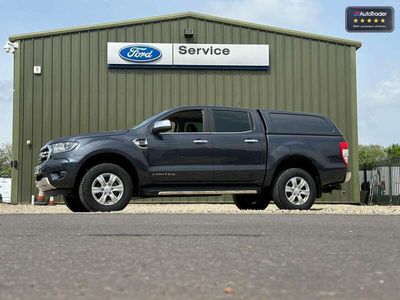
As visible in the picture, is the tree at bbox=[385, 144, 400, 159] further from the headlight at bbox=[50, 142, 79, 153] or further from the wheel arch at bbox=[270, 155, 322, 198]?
the headlight at bbox=[50, 142, 79, 153]

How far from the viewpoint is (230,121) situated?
35.0ft

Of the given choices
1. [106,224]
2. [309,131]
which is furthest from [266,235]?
[309,131]

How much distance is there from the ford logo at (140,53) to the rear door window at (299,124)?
30.5ft

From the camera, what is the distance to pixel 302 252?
203 inches

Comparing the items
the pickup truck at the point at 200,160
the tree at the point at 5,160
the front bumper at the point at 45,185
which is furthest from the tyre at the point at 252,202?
the tree at the point at 5,160

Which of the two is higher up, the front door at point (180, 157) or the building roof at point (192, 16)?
the building roof at point (192, 16)

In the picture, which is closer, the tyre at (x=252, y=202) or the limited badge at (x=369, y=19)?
the tyre at (x=252, y=202)

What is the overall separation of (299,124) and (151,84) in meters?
9.38

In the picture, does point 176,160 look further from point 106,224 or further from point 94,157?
point 106,224

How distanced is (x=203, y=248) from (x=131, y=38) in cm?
1523

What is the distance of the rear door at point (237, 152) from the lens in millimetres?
10320

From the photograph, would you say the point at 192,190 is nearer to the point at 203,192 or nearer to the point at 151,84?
the point at 203,192

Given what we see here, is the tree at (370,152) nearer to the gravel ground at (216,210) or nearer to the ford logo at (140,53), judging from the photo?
the ford logo at (140,53)

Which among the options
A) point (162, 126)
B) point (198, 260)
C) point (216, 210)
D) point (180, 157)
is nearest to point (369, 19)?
point (216, 210)
